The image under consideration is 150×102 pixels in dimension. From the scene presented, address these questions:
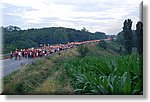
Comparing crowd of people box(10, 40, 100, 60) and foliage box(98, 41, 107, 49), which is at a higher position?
foliage box(98, 41, 107, 49)

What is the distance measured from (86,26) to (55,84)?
0.54 meters

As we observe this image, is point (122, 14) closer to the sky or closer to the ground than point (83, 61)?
closer to the sky

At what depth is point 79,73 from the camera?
2818mm

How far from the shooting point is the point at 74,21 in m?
2.85

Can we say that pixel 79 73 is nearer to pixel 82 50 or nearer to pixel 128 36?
pixel 82 50

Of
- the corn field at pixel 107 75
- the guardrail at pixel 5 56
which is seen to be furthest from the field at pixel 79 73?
the guardrail at pixel 5 56

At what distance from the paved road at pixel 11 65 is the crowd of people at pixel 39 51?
1.2 inches

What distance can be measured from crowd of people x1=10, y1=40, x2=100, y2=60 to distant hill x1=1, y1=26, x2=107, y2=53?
0.11 ft

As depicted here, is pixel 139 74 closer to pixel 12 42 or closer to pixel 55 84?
pixel 55 84

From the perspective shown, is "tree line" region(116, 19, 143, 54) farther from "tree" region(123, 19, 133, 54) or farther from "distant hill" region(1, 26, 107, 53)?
"distant hill" region(1, 26, 107, 53)

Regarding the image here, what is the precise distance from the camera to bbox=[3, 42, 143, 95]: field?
9.06 feet

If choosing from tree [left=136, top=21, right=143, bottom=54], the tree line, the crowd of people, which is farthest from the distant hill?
tree [left=136, top=21, right=143, bottom=54]

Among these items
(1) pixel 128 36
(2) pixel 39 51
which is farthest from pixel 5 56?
(1) pixel 128 36

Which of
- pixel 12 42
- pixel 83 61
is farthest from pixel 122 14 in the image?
pixel 12 42
